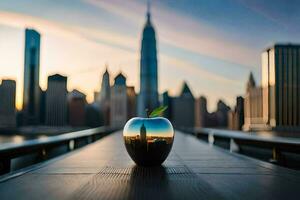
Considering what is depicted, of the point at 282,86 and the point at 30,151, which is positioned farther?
the point at 282,86

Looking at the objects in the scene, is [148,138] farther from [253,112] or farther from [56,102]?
[56,102]

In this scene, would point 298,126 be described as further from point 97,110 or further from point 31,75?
point 31,75

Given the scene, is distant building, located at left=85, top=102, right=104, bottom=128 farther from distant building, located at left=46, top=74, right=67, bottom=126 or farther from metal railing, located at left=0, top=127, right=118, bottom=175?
metal railing, located at left=0, top=127, right=118, bottom=175

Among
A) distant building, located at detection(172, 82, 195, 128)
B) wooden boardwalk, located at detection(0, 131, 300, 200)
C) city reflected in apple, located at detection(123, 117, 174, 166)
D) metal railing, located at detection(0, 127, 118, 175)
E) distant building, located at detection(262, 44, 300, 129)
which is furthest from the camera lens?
distant building, located at detection(172, 82, 195, 128)

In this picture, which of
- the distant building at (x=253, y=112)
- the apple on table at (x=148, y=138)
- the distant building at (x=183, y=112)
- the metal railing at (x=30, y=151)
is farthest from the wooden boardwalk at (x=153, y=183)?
the distant building at (x=183, y=112)

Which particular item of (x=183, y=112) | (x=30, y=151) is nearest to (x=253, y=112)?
(x=30, y=151)

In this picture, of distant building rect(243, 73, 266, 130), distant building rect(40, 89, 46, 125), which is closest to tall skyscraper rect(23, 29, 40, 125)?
distant building rect(40, 89, 46, 125)
